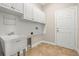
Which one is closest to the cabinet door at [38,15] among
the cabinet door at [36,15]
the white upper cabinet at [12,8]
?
the cabinet door at [36,15]

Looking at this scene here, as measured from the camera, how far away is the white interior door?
1.40m

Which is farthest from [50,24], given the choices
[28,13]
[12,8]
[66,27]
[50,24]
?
[12,8]

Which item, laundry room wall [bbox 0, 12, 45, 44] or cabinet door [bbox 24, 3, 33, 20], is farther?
cabinet door [bbox 24, 3, 33, 20]

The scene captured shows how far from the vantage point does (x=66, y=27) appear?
1450 mm

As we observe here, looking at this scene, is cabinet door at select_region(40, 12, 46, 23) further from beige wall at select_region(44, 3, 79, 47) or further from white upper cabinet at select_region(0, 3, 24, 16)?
white upper cabinet at select_region(0, 3, 24, 16)

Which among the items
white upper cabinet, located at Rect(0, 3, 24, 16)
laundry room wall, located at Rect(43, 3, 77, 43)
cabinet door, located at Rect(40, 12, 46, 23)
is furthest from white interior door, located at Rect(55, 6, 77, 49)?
white upper cabinet, located at Rect(0, 3, 24, 16)

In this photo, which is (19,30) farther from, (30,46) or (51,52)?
(51,52)

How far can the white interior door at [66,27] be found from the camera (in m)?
1.40

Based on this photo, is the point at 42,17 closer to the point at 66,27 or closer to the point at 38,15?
the point at 38,15

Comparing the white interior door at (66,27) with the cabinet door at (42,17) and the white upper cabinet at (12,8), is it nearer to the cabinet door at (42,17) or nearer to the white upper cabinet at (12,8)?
the cabinet door at (42,17)

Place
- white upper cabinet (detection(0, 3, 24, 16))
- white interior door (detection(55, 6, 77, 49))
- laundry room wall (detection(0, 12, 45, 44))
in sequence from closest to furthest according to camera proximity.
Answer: white upper cabinet (detection(0, 3, 24, 16)) → laundry room wall (detection(0, 12, 45, 44)) → white interior door (detection(55, 6, 77, 49))

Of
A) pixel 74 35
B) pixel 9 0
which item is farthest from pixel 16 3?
pixel 74 35

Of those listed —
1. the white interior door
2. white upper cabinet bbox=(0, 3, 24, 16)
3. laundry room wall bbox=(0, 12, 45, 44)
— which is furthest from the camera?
the white interior door

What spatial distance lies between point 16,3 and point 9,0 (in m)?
0.13
